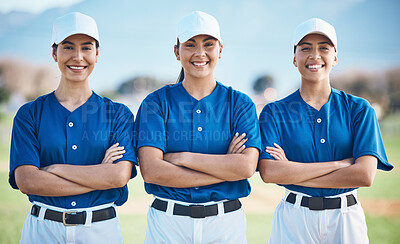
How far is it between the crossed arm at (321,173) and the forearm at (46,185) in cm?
119

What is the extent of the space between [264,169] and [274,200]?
33.6ft

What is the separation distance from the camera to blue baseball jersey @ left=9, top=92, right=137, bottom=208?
2566mm

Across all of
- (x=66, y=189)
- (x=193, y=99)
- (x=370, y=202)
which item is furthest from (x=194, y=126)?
(x=370, y=202)

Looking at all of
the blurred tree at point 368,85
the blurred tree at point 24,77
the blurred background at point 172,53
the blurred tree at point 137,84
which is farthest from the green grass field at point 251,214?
the blurred tree at point 137,84

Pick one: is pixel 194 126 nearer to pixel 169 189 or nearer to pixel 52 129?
pixel 169 189

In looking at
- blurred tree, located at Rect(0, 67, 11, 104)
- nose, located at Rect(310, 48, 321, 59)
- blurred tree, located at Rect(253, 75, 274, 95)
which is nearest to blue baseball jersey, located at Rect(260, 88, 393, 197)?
nose, located at Rect(310, 48, 321, 59)

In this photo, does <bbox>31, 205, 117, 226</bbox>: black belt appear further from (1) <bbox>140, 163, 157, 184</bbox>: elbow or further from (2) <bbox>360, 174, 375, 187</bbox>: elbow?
(2) <bbox>360, 174, 375, 187</bbox>: elbow

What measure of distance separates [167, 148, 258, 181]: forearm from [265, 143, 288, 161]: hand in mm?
217

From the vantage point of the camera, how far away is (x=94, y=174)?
2500mm

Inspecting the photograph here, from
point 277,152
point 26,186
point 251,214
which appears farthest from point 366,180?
point 251,214

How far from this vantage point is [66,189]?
2.49 meters

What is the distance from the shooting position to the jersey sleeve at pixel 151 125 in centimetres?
262

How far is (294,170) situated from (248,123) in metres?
0.42

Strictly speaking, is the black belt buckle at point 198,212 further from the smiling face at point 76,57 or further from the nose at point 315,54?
the nose at point 315,54
